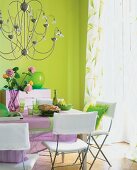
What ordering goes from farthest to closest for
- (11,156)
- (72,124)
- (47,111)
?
(47,111) < (72,124) < (11,156)

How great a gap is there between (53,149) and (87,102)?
2.10 meters

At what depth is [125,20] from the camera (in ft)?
14.5

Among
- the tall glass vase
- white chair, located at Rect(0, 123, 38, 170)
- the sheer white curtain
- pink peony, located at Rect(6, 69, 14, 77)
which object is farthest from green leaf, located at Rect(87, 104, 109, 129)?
white chair, located at Rect(0, 123, 38, 170)

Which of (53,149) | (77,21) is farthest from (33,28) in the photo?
(53,149)

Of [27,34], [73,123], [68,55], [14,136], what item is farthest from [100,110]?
[27,34]

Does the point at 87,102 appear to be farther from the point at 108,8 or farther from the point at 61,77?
the point at 108,8

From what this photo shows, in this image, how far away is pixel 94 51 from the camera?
4668 millimetres

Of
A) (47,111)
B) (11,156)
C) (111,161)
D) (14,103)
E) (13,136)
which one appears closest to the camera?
(13,136)

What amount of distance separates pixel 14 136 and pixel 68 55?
3.16 m

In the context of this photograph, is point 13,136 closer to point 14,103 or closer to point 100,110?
point 14,103

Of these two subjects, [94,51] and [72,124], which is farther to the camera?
[94,51]

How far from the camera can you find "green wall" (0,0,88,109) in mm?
5145

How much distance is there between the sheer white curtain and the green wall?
1.99ft

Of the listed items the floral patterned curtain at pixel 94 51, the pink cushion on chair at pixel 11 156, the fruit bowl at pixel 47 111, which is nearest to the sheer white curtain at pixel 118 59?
the floral patterned curtain at pixel 94 51
